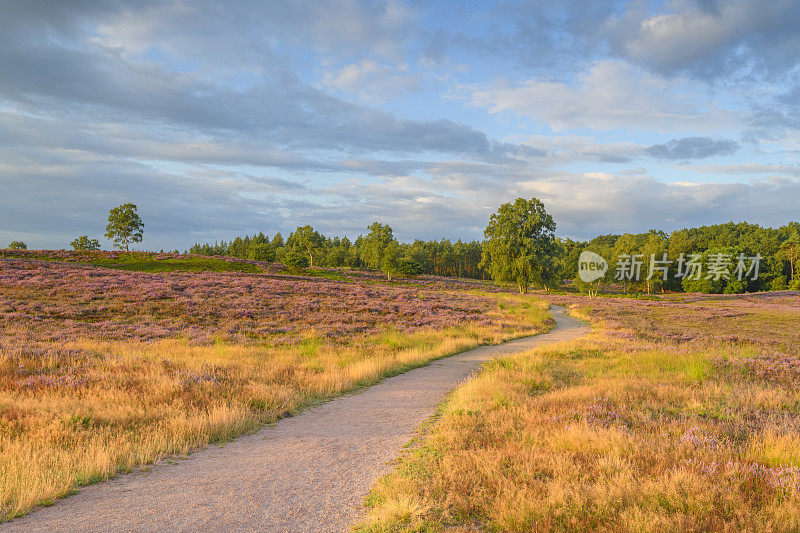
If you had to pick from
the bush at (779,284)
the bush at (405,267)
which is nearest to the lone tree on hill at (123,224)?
the bush at (405,267)

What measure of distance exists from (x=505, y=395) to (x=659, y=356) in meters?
10.3

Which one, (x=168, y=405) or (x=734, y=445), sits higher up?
(x=734, y=445)

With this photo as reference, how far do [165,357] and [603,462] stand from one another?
50.4ft

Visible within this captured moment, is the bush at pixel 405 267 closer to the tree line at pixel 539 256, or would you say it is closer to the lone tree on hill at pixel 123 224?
the tree line at pixel 539 256

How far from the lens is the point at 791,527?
15.1 feet

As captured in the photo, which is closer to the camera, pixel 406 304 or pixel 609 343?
pixel 609 343

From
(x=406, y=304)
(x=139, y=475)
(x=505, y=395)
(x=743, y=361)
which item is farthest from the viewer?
(x=406, y=304)

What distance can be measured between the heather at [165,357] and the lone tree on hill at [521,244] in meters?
21.8

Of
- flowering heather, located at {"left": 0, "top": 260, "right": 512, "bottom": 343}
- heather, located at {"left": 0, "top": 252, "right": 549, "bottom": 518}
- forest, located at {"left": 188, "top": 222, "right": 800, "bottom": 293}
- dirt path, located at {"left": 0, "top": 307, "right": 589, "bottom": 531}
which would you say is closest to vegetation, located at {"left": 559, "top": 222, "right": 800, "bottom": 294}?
forest, located at {"left": 188, "top": 222, "right": 800, "bottom": 293}

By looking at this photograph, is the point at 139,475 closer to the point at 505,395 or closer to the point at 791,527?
the point at 505,395

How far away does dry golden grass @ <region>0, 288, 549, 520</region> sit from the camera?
6582 millimetres

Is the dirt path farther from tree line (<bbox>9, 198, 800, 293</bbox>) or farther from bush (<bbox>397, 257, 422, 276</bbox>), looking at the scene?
bush (<bbox>397, 257, 422, 276</bbox>)

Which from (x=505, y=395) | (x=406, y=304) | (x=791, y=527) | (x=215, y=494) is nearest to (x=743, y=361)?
(x=505, y=395)

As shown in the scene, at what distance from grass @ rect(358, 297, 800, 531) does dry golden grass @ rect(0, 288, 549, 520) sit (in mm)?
4300
